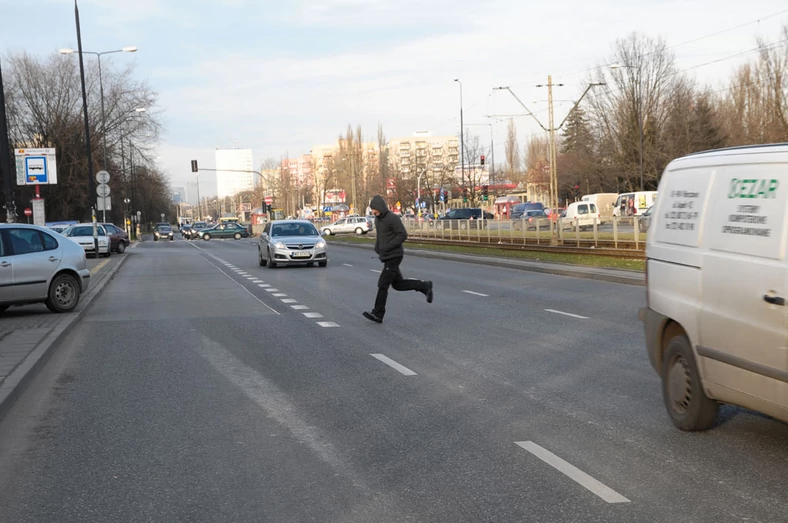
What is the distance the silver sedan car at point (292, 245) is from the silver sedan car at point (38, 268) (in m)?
12.3

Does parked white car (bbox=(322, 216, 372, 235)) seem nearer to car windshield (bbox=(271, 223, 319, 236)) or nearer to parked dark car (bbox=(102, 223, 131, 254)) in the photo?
parked dark car (bbox=(102, 223, 131, 254))

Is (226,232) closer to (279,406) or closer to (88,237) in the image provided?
(88,237)

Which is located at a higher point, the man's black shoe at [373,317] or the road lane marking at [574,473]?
the road lane marking at [574,473]

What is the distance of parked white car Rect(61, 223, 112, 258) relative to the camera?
41.5 meters

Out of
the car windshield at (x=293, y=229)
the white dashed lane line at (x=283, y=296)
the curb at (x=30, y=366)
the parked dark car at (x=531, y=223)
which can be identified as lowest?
the white dashed lane line at (x=283, y=296)

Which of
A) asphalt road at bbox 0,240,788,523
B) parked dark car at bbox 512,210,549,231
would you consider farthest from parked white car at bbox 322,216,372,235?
asphalt road at bbox 0,240,788,523

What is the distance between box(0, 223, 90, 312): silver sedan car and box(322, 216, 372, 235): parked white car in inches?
2664

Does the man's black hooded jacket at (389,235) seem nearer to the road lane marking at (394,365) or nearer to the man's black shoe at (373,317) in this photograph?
the man's black shoe at (373,317)

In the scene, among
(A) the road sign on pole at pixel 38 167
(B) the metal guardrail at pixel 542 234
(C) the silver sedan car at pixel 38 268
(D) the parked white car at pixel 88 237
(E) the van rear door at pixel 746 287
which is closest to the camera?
(E) the van rear door at pixel 746 287

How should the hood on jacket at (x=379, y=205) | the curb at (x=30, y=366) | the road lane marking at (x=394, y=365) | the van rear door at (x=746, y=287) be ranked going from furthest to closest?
the hood on jacket at (x=379, y=205), the road lane marking at (x=394, y=365), the curb at (x=30, y=366), the van rear door at (x=746, y=287)

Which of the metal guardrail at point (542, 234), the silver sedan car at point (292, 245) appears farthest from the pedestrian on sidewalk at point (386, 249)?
the metal guardrail at point (542, 234)

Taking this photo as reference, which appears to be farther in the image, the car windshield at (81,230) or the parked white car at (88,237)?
the car windshield at (81,230)

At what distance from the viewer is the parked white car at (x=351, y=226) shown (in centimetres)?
8419

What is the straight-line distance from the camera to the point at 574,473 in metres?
5.43
